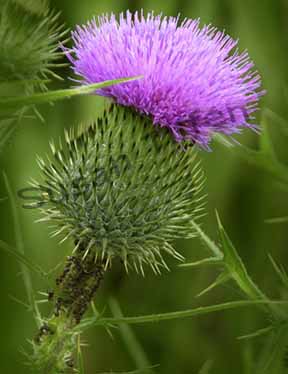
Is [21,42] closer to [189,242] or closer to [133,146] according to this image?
[133,146]

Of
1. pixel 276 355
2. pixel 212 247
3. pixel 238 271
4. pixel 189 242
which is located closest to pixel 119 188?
pixel 212 247

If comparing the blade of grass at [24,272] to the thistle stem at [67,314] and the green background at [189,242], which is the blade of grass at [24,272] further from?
the green background at [189,242]

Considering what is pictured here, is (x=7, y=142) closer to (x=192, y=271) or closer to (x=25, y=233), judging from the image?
(x=25, y=233)

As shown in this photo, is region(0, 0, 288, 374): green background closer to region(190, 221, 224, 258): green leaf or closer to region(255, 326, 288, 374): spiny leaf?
region(190, 221, 224, 258): green leaf

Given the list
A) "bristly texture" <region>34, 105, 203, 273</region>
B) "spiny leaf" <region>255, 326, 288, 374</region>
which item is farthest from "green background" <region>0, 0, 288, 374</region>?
"spiny leaf" <region>255, 326, 288, 374</region>

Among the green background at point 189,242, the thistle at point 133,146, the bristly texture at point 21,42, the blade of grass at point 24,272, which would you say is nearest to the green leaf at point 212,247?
the thistle at point 133,146
